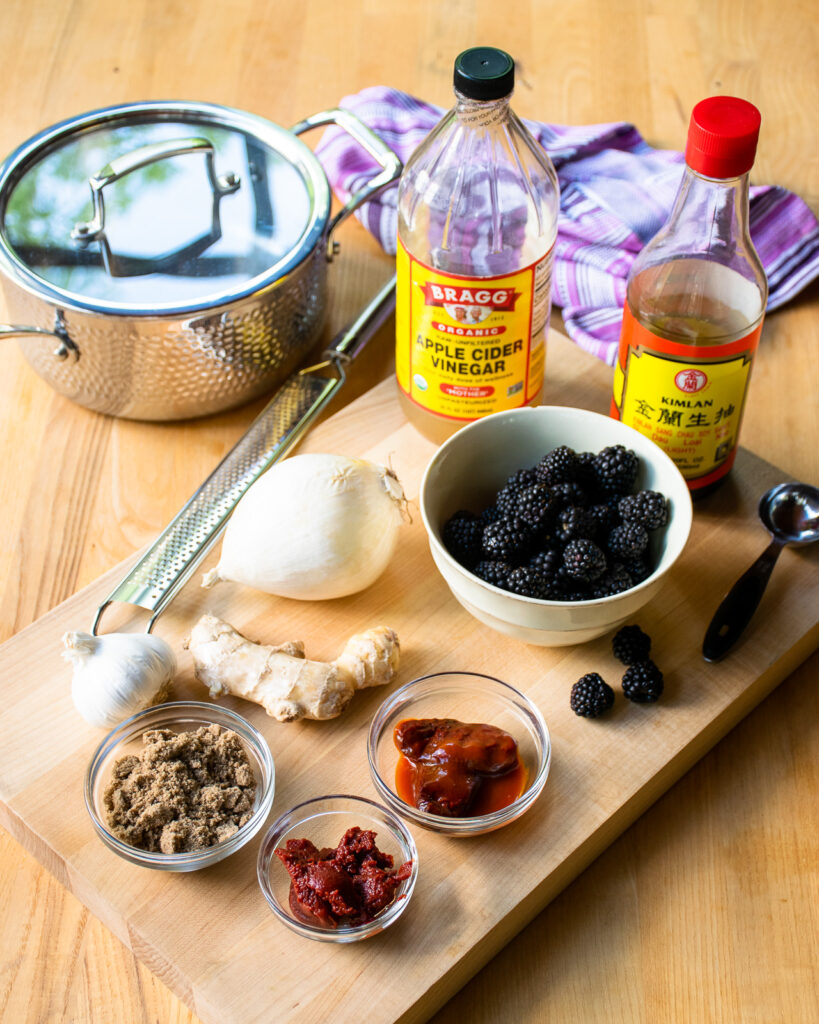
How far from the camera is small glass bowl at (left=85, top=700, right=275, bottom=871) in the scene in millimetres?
963

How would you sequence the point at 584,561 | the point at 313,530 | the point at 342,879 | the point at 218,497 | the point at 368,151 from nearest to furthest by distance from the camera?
the point at 342,879
the point at 584,561
the point at 313,530
the point at 218,497
the point at 368,151

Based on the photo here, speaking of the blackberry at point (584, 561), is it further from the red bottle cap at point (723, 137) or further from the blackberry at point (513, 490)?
the red bottle cap at point (723, 137)

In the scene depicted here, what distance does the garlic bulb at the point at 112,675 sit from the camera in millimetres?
1071

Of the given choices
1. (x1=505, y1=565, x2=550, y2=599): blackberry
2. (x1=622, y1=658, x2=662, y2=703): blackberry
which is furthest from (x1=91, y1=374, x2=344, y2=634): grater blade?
(x1=622, y1=658, x2=662, y2=703): blackberry

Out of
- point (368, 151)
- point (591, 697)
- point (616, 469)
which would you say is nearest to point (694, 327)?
point (616, 469)

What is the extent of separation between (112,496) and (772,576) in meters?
0.80

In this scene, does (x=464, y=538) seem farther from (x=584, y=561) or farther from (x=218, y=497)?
(x=218, y=497)

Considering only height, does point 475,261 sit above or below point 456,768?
above

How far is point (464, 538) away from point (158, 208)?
0.60 metres

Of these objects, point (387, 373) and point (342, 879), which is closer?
point (342, 879)

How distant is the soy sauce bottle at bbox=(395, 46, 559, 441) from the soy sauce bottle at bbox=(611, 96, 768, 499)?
116 mm

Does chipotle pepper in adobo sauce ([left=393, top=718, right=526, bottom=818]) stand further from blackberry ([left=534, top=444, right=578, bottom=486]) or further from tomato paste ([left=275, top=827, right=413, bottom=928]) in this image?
blackberry ([left=534, top=444, right=578, bottom=486])

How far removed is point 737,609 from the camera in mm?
1172

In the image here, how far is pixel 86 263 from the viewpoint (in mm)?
1311
